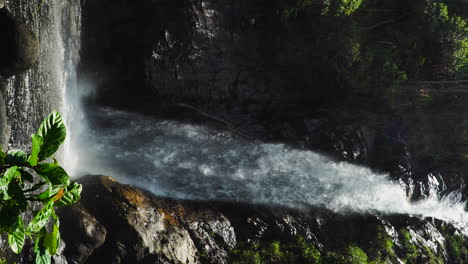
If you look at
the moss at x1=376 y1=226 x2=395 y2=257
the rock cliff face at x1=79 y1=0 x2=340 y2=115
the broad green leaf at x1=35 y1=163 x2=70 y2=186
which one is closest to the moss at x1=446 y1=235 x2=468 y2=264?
the moss at x1=376 y1=226 x2=395 y2=257

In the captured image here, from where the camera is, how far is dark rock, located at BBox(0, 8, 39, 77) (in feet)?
12.8

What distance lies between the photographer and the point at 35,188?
6.70ft

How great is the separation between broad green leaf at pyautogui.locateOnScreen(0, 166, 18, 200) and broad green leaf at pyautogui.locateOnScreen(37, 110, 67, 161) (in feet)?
0.46

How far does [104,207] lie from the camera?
20.8 ft

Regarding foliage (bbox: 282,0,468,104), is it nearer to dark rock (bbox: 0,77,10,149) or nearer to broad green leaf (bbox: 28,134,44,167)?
dark rock (bbox: 0,77,10,149)

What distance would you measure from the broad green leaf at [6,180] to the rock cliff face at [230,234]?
416 centimetres

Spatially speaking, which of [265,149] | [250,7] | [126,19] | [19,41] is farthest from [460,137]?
[19,41]

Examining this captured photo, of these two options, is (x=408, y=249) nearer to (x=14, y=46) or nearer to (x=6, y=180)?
(x=14, y=46)

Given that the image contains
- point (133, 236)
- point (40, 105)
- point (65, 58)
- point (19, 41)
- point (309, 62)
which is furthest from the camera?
point (309, 62)

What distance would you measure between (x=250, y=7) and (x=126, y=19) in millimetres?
2840

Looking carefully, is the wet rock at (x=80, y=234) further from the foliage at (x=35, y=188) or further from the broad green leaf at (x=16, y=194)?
the broad green leaf at (x=16, y=194)

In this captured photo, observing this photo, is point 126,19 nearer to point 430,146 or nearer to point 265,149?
point 265,149

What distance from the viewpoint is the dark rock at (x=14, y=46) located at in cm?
390

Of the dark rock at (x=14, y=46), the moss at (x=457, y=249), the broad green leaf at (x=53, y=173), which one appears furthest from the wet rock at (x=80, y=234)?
the moss at (x=457, y=249)
